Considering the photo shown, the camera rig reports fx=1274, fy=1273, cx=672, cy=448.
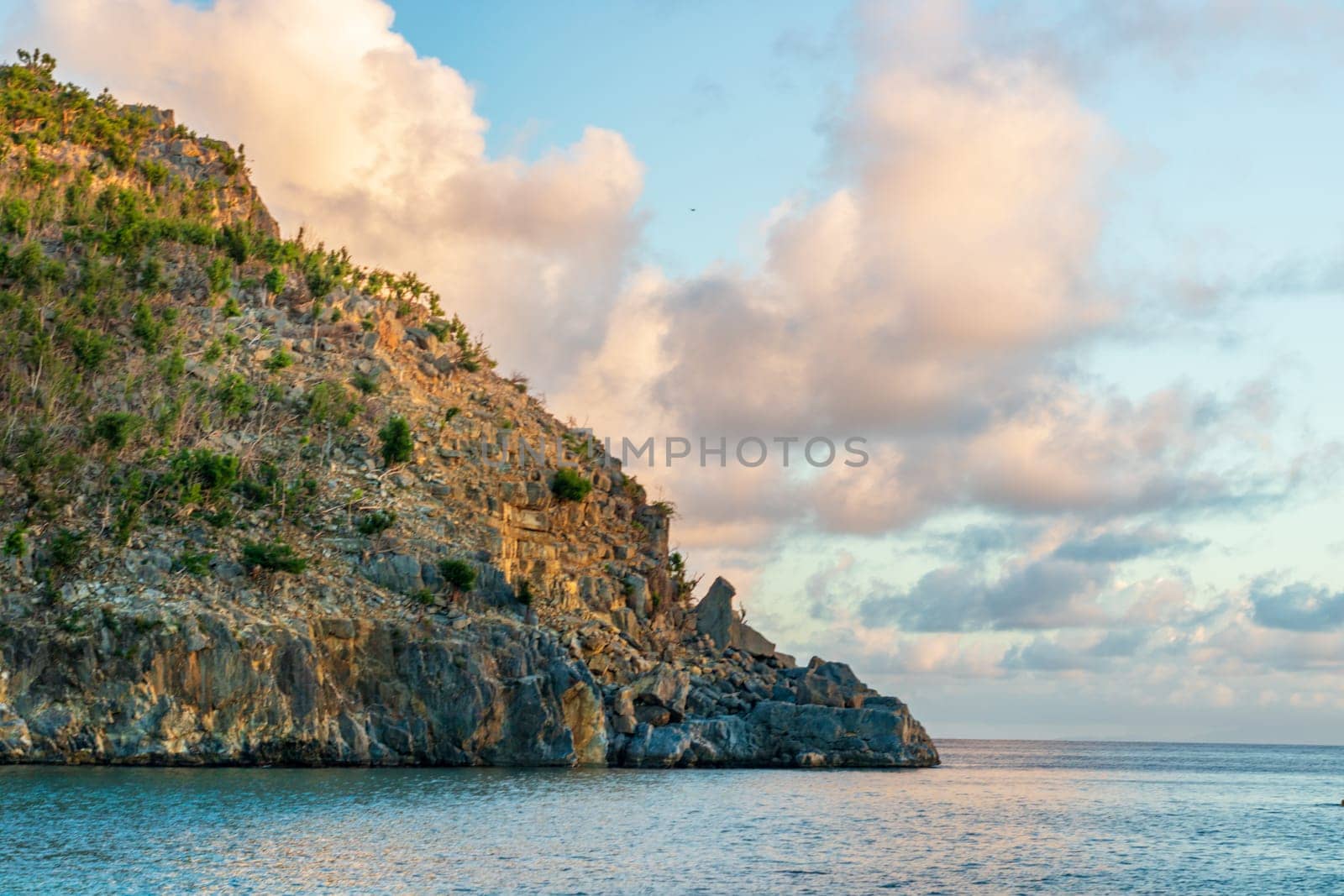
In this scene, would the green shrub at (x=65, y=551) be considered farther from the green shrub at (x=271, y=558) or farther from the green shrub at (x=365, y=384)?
the green shrub at (x=365, y=384)

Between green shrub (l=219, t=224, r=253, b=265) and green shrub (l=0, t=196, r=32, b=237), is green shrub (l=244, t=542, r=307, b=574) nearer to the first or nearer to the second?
green shrub (l=0, t=196, r=32, b=237)

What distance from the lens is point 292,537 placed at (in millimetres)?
89000

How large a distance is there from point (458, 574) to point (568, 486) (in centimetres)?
2119

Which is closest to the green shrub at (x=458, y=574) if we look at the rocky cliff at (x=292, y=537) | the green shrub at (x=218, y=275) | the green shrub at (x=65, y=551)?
the rocky cliff at (x=292, y=537)

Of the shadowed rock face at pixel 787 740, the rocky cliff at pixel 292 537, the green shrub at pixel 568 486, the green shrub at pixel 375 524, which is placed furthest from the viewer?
the green shrub at pixel 568 486

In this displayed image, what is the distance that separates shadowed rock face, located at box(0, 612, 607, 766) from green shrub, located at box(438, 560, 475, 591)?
292 centimetres

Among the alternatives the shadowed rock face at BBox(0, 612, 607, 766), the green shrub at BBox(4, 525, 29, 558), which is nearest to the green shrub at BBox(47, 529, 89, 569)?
the green shrub at BBox(4, 525, 29, 558)

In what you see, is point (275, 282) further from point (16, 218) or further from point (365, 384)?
point (16, 218)

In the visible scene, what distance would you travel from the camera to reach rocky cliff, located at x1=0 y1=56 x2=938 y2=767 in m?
74.6

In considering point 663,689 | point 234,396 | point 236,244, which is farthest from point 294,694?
point 236,244

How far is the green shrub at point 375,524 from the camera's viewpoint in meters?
91.9

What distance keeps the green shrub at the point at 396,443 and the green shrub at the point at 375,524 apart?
7.99 metres

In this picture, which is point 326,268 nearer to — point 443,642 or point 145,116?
point 145,116

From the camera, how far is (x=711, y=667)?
108312 millimetres
